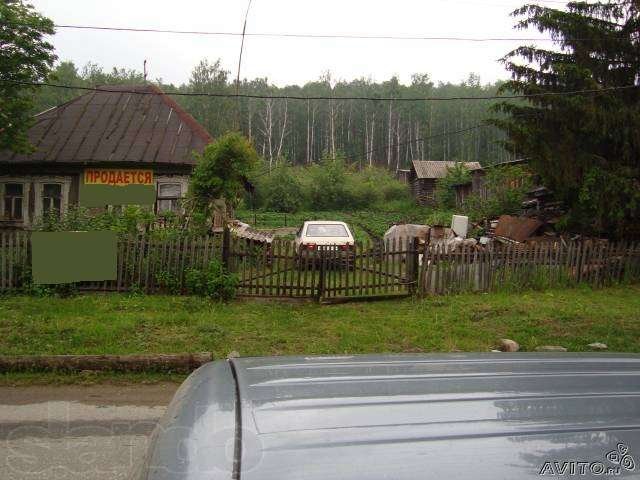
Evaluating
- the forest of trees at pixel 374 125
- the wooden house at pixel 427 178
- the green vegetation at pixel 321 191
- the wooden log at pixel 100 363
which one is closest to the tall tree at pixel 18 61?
the wooden log at pixel 100 363

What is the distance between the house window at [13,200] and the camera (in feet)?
53.4

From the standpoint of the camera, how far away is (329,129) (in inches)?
3132

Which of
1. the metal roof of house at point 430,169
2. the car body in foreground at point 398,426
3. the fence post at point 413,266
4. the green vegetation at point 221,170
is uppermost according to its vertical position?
the metal roof of house at point 430,169

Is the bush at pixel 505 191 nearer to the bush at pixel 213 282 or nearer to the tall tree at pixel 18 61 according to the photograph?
the bush at pixel 213 282

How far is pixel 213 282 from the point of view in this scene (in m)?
9.98

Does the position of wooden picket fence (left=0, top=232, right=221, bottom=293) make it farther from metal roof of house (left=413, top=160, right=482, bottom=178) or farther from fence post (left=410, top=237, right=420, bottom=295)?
metal roof of house (left=413, top=160, right=482, bottom=178)

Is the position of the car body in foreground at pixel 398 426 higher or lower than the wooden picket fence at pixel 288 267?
higher

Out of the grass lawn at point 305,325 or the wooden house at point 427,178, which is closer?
the grass lawn at point 305,325

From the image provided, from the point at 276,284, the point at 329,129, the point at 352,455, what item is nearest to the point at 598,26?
the point at 276,284

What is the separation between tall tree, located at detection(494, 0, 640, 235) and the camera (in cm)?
1289

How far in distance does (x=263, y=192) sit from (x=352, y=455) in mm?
47313

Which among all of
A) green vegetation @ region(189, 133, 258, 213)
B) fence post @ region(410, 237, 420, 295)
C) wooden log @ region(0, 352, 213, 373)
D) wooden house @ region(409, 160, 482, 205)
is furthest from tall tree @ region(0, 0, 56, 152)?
wooden house @ region(409, 160, 482, 205)

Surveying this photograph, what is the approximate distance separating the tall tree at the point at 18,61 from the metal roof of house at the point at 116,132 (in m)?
1.55

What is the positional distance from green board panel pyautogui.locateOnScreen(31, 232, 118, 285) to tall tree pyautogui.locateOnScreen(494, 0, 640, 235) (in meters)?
10.6
